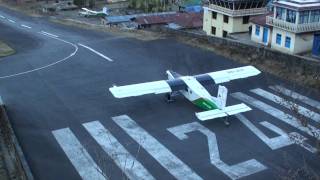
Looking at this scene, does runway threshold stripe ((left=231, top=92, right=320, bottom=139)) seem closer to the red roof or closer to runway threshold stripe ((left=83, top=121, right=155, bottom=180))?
runway threshold stripe ((left=83, top=121, right=155, bottom=180))

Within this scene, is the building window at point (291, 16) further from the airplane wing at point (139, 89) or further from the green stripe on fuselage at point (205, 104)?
the airplane wing at point (139, 89)

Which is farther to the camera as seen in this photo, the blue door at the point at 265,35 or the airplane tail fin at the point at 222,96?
the blue door at the point at 265,35

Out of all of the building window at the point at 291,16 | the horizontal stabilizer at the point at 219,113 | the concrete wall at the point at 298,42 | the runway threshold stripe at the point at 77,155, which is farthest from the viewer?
the concrete wall at the point at 298,42

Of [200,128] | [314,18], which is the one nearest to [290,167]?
[200,128]

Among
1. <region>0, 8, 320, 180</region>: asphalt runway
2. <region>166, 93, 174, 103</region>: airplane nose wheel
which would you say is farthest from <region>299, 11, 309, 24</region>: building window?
<region>166, 93, 174, 103</region>: airplane nose wheel

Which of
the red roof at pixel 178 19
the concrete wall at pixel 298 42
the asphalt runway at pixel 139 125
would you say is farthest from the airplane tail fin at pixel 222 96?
the red roof at pixel 178 19

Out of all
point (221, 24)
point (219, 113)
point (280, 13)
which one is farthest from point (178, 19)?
point (219, 113)

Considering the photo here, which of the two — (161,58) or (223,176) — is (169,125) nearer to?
(223,176)
